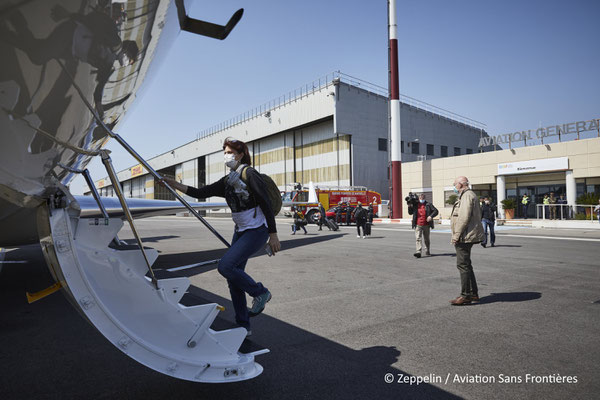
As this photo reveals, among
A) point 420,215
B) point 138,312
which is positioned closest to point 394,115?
point 420,215

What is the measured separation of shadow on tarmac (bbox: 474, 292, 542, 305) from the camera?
16.6 ft

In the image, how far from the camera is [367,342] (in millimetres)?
3551

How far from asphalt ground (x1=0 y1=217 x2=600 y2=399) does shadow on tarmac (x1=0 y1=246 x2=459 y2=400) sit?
0.5 inches

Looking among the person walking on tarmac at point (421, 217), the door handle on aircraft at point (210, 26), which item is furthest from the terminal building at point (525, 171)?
the door handle on aircraft at point (210, 26)

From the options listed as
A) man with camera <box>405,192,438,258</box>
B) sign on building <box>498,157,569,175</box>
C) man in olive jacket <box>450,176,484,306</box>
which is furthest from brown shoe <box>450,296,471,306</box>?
sign on building <box>498,157,569,175</box>

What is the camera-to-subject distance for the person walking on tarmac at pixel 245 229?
118 inches

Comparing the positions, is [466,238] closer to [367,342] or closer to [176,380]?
[367,342]

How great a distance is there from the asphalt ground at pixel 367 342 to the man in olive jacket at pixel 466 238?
199mm

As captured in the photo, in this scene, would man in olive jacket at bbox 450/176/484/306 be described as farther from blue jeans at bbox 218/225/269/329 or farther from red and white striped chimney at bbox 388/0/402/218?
red and white striped chimney at bbox 388/0/402/218

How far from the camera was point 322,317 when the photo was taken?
4348mm

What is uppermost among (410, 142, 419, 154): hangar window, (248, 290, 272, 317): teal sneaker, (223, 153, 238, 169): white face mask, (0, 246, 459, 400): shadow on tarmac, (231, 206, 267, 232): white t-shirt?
(410, 142, 419, 154): hangar window

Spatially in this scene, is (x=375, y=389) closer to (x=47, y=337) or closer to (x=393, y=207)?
(x=47, y=337)

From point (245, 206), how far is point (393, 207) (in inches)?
1122

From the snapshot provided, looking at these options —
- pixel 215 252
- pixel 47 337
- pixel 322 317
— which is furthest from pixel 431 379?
pixel 215 252
